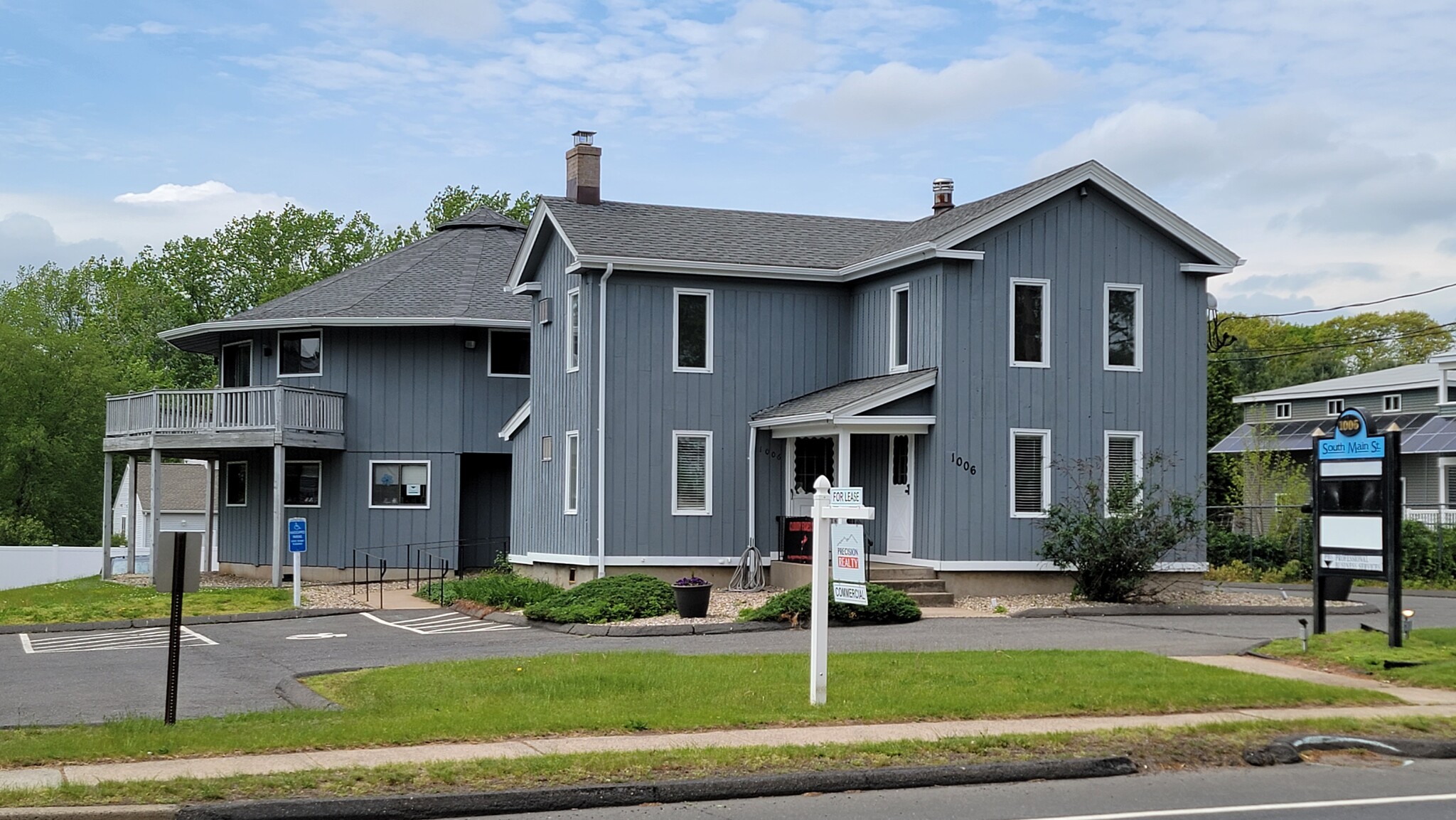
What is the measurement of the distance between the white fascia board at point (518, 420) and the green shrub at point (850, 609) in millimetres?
10326

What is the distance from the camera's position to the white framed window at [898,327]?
84.0 ft

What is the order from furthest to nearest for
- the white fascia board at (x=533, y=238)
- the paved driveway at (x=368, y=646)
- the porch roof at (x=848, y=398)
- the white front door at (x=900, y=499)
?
1. the white fascia board at (x=533, y=238)
2. the white front door at (x=900, y=499)
3. the porch roof at (x=848, y=398)
4. the paved driveway at (x=368, y=646)

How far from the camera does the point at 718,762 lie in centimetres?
1034

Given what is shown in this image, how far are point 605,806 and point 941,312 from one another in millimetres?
15839

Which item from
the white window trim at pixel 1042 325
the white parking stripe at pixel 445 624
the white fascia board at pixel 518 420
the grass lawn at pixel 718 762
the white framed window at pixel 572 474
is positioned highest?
the white window trim at pixel 1042 325

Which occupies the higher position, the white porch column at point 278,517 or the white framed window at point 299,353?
the white framed window at point 299,353

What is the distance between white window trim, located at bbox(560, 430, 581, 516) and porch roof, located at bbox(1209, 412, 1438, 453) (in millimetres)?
19415

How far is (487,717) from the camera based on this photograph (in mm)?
11852

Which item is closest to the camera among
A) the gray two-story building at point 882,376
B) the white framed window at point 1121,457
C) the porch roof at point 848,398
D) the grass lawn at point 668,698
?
the grass lawn at point 668,698

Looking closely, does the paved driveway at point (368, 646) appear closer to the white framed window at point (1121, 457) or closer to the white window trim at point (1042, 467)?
the white window trim at point (1042, 467)

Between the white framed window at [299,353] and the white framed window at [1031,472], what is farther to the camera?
the white framed window at [299,353]

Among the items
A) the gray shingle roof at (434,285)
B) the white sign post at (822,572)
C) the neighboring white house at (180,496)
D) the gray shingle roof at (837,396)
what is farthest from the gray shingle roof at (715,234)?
the neighboring white house at (180,496)

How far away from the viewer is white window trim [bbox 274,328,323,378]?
108ft

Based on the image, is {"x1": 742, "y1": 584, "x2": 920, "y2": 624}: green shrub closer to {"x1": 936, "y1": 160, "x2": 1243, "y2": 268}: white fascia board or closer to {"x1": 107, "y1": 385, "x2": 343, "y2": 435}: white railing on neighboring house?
{"x1": 936, "y1": 160, "x2": 1243, "y2": 268}: white fascia board
